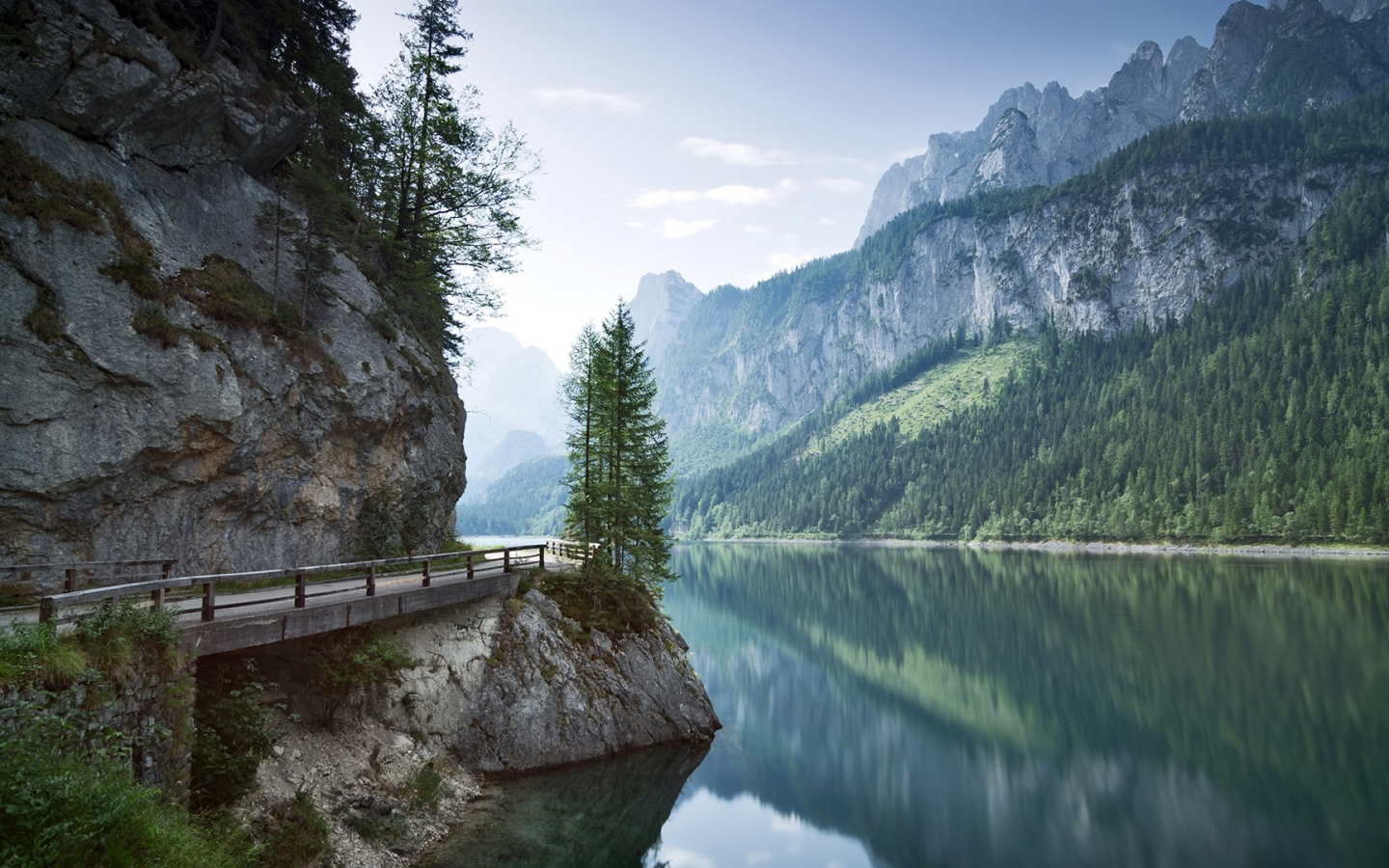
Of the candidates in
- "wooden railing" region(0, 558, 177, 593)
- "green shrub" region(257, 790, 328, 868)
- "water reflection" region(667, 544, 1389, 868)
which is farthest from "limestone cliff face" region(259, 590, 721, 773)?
"water reflection" region(667, 544, 1389, 868)

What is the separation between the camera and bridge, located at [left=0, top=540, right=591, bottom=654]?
1254cm

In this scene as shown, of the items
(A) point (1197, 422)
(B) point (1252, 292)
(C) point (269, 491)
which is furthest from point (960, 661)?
(B) point (1252, 292)

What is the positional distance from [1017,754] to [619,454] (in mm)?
20739

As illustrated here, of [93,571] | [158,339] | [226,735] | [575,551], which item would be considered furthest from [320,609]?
[575,551]

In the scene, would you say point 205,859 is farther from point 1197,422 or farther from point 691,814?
point 1197,422

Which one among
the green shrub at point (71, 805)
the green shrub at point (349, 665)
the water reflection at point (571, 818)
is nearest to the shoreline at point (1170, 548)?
the water reflection at point (571, 818)

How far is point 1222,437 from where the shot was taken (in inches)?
5167

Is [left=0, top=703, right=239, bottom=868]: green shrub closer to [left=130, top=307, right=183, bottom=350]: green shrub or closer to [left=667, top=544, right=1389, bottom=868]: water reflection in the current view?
[left=130, top=307, right=183, bottom=350]: green shrub

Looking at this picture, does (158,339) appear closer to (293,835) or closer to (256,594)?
(256,594)

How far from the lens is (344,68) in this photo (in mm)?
34000

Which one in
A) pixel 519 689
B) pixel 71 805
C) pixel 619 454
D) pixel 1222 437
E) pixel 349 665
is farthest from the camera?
pixel 1222 437

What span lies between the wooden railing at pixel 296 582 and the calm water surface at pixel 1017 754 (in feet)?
22.3

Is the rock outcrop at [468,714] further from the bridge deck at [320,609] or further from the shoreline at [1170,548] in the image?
the shoreline at [1170,548]

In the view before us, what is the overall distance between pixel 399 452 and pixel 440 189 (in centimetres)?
1443
